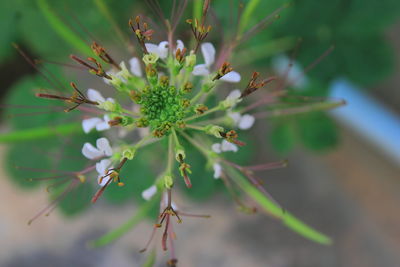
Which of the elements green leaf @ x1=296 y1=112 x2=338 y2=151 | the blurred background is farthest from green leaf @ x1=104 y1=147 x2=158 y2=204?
green leaf @ x1=296 y1=112 x2=338 y2=151

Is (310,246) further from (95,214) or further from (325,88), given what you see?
(95,214)

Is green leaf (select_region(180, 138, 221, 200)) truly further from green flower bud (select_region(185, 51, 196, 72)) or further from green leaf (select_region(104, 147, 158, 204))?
green flower bud (select_region(185, 51, 196, 72))

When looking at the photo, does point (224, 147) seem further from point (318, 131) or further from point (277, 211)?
point (318, 131)

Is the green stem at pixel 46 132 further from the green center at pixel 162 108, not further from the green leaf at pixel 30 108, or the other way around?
the green center at pixel 162 108

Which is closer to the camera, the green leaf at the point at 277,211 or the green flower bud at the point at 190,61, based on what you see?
the green flower bud at the point at 190,61

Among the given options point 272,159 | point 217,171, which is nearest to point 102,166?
point 217,171

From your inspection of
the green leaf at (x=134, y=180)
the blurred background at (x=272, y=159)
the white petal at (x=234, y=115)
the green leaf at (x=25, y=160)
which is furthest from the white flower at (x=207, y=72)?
the green leaf at (x=25, y=160)

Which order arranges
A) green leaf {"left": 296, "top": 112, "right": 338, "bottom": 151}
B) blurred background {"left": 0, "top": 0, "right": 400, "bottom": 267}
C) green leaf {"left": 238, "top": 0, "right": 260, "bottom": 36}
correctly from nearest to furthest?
green leaf {"left": 238, "top": 0, "right": 260, "bottom": 36}, blurred background {"left": 0, "top": 0, "right": 400, "bottom": 267}, green leaf {"left": 296, "top": 112, "right": 338, "bottom": 151}
